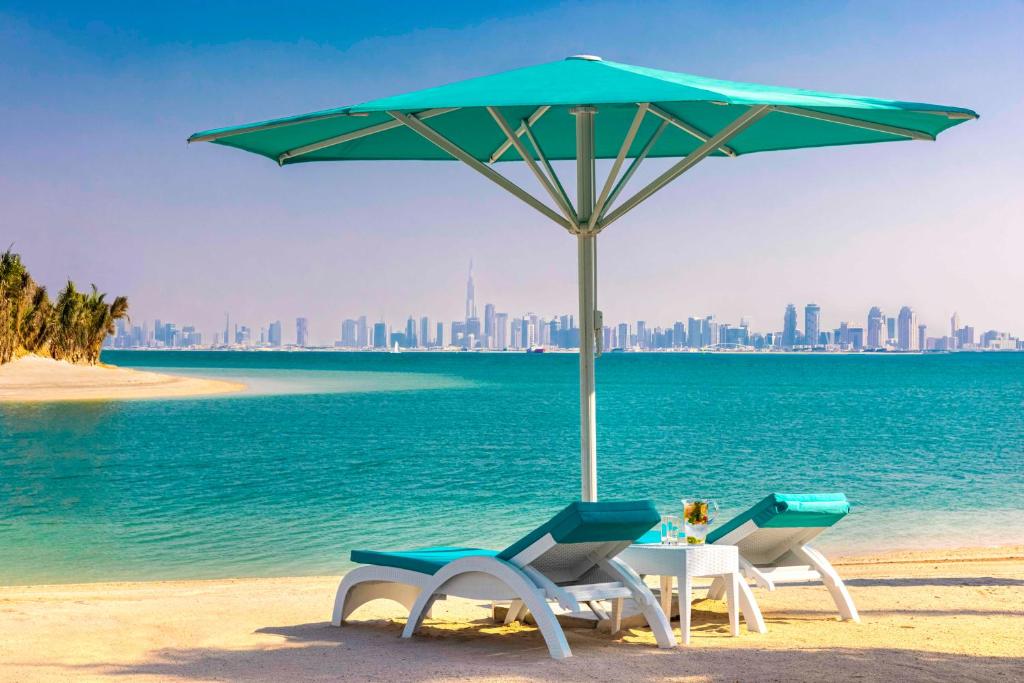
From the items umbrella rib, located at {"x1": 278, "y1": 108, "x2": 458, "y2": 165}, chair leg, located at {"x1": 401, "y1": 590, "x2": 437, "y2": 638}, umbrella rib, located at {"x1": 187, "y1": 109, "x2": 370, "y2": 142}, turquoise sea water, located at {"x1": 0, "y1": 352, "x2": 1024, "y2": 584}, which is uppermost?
umbrella rib, located at {"x1": 278, "y1": 108, "x2": 458, "y2": 165}

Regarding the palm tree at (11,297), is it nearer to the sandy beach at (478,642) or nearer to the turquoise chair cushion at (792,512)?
the sandy beach at (478,642)

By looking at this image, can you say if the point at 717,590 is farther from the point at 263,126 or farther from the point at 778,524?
the point at 263,126

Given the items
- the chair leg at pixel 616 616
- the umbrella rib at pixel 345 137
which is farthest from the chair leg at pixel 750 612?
the umbrella rib at pixel 345 137

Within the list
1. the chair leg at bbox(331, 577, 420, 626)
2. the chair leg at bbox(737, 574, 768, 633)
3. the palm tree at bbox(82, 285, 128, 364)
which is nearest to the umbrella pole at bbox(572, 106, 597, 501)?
the chair leg at bbox(737, 574, 768, 633)

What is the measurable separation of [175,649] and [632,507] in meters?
2.29

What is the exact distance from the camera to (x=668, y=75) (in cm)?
551

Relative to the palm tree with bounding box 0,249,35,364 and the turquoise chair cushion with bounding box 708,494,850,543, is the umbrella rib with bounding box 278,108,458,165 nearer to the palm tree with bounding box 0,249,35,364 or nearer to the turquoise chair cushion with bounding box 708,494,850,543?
the turquoise chair cushion with bounding box 708,494,850,543

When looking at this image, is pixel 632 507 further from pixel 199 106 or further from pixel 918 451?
pixel 199 106

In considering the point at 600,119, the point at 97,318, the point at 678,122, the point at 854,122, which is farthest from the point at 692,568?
the point at 97,318

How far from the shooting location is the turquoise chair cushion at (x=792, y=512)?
19.1ft

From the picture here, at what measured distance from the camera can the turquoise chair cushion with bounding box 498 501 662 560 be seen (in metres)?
5.04

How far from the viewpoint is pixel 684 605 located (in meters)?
5.60

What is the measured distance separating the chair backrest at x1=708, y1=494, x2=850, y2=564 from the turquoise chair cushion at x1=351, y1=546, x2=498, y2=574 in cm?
122

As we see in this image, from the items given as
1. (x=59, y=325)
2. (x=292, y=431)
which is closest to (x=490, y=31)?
(x=292, y=431)
